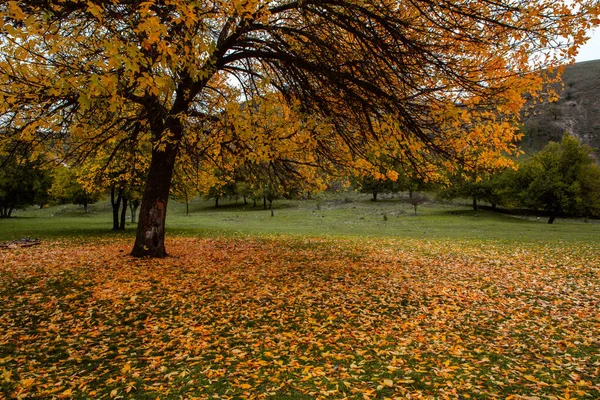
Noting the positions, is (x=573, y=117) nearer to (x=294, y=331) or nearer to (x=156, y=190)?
(x=156, y=190)

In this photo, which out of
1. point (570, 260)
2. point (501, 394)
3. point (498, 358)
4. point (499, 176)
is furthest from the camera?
point (499, 176)

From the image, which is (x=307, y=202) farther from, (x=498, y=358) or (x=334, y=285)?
(x=498, y=358)

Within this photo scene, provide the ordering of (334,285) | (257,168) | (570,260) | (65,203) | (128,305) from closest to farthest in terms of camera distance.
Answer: (128,305), (334,285), (570,260), (257,168), (65,203)

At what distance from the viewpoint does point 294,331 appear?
255 inches

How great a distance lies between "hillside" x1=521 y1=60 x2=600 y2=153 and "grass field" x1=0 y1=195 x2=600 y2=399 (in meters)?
116

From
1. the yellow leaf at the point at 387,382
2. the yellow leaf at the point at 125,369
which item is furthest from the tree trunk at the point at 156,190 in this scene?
the yellow leaf at the point at 387,382

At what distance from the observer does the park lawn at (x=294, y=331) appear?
456cm

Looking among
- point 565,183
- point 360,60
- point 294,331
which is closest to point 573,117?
point 565,183

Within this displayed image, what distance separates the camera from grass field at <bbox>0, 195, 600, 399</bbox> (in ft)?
15.0

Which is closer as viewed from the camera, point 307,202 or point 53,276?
point 53,276

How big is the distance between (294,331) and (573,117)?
157865 mm

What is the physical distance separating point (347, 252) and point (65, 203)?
83.7 meters

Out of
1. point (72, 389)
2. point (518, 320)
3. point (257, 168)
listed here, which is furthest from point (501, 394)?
point (257, 168)

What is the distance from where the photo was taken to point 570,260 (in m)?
14.5
